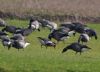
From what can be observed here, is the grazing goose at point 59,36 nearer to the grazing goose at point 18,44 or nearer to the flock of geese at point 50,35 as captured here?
the flock of geese at point 50,35

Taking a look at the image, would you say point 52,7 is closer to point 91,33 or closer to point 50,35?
point 91,33

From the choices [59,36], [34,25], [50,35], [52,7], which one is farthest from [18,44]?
[52,7]

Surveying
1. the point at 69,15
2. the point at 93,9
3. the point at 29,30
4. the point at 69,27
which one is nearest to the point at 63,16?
the point at 69,15

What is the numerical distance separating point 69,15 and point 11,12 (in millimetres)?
4828

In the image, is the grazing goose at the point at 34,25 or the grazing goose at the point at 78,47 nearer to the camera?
the grazing goose at the point at 78,47

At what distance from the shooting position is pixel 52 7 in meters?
42.2

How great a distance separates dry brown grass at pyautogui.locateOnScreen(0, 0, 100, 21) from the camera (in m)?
40.8

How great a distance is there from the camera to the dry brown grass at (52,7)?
40844 mm

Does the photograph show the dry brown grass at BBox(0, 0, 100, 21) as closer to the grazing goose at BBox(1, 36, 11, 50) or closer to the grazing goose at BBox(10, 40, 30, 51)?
the grazing goose at BBox(1, 36, 11, 50)

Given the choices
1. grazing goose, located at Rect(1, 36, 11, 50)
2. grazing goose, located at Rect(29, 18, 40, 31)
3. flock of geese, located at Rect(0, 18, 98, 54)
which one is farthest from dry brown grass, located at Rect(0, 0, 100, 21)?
grazing goose, located at Rect(1, 36, 11, 50)

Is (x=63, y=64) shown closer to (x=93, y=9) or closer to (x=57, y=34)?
(x=57, y=34)

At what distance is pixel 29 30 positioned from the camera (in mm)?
30453

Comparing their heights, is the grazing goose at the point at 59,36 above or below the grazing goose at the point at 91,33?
above

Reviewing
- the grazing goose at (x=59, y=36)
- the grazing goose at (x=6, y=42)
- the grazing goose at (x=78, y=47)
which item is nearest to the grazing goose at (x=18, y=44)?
the grazing goose at (x=6, y=42)
